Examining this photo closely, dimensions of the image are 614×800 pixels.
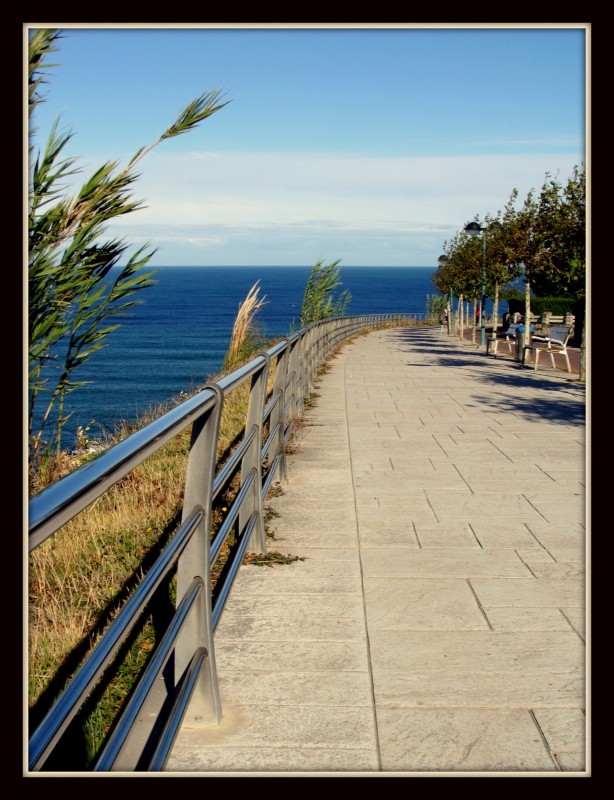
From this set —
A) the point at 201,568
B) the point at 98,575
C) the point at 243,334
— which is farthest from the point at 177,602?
the point at 243,334

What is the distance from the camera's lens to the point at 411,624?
4352 mm

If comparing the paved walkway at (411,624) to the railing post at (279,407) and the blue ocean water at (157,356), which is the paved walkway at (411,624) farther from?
the blue ocean water at (157,356)

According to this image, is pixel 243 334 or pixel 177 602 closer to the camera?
pixel 177 602

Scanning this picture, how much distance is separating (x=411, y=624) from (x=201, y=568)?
5.15ft

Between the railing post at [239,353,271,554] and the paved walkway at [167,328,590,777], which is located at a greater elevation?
the railing post at [239,353,271,554]

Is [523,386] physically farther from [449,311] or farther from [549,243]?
[449,311]

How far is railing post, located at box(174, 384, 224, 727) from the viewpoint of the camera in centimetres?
306

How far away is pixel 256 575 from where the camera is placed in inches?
201

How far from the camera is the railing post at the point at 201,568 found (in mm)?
3065

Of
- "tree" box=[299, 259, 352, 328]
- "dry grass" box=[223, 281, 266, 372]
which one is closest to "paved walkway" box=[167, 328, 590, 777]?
"dry grass" box=[223, 281, 266, 372]

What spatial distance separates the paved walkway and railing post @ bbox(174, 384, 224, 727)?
0.10 meters

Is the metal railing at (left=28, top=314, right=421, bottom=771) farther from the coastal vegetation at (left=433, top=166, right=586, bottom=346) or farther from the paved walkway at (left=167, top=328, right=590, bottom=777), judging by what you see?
the coastal vegetation at (left=433, top=166, right=586, bottom=346)

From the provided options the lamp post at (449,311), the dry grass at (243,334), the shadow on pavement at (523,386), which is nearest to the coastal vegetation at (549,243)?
the shadow on pavement at (523,386)

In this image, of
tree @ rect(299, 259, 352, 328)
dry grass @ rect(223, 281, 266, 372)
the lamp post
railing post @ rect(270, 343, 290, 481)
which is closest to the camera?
railing post @ rect(270, 343, 290, 481)
